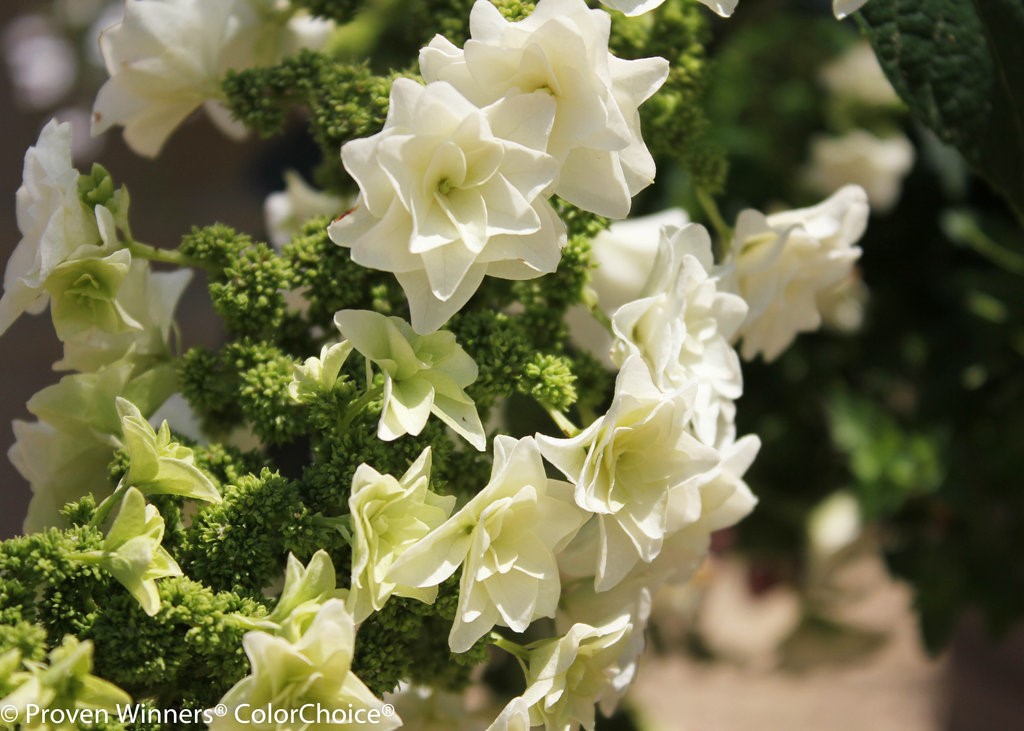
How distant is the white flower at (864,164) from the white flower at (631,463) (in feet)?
1.88

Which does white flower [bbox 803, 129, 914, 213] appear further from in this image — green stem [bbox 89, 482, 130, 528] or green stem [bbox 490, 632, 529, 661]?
green stem [bbox 89, 482, 130, 528]

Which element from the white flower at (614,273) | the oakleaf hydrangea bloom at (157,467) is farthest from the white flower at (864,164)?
the oakleaf hydrangea bloom at (157,467)

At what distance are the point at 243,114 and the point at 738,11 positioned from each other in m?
0.42

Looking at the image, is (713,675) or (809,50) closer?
(809,50)

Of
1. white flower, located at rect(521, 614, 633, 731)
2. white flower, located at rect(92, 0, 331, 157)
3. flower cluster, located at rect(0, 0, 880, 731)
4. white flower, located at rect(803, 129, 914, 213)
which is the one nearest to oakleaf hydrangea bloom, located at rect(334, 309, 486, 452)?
flower cluster, located at rect(0, 0, 880, 731)

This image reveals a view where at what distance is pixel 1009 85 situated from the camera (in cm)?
50

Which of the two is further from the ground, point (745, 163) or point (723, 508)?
point (723, 508)

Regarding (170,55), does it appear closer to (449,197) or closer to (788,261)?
(449,197)

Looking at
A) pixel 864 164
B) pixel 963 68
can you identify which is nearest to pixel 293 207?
pixel 963 68

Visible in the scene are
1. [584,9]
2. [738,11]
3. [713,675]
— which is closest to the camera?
[584,9]

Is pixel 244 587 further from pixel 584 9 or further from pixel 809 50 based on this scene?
pixel 809 50

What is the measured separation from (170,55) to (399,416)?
25 centimetres

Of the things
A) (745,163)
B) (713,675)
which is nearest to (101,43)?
(745,163)

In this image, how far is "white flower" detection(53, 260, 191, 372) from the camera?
1.49 ft
